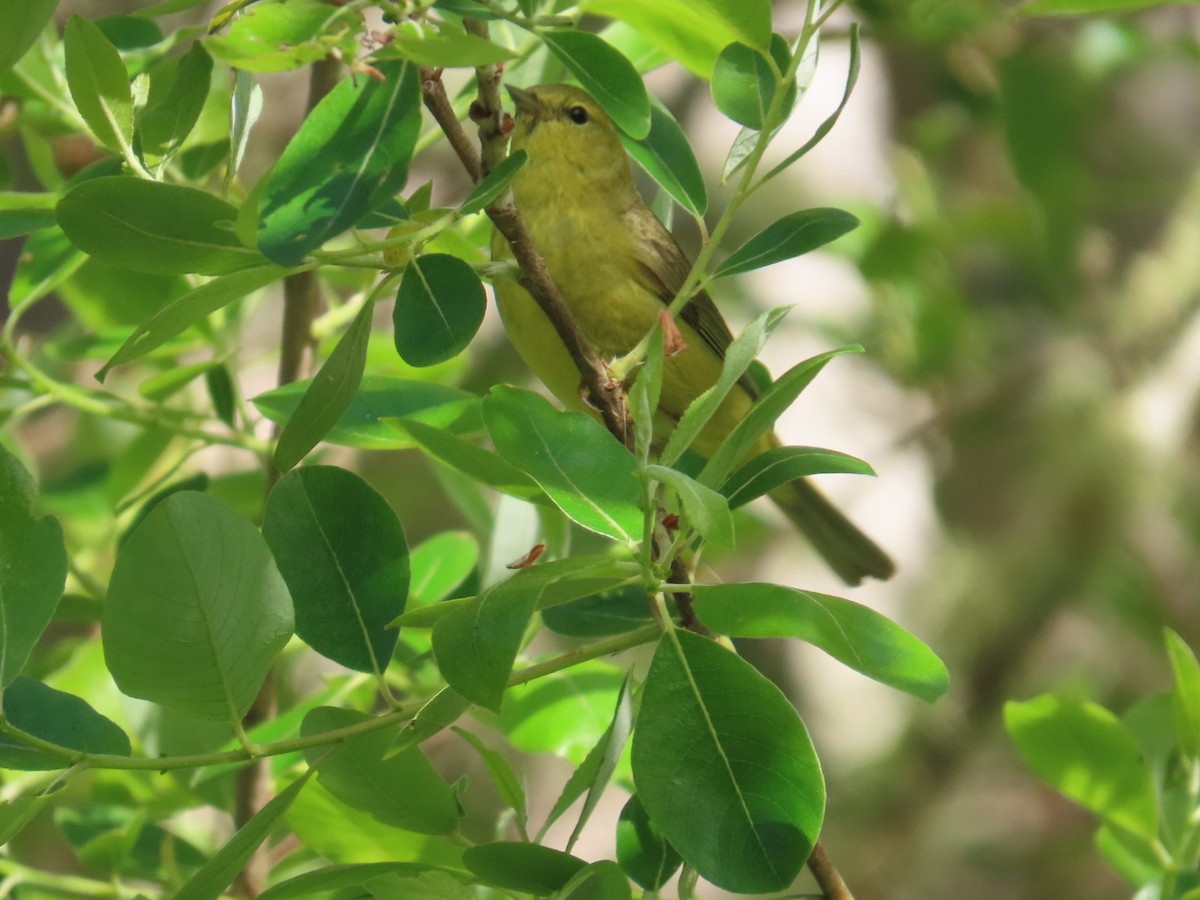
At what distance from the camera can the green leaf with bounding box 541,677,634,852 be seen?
3.40 ft

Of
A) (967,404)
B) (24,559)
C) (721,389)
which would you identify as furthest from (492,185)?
(967,404)

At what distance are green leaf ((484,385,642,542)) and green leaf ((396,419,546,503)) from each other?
2cm

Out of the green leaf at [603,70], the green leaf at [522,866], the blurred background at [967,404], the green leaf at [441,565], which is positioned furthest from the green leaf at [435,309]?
the blurred background at [967,404]

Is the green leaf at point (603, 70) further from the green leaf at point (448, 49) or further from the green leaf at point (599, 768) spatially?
the green leaf at point (599, 768)

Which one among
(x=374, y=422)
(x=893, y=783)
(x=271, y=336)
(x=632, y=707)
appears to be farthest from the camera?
(x=271, y=336)

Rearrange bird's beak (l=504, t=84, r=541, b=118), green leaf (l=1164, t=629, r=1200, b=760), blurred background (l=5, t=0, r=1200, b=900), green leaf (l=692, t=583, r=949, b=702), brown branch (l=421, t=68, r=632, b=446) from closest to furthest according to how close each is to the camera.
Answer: green leaf (l=692, t=583, r=949, b=702) < brown branch (l=421, t=68, r=632, b=446) < green leaf (l=1164, t=629, r=1200, b=760) < bird's beak (l=504, t=84, r=541, b=118) < blurred background (l=5, t=0, r=1200, b=900)

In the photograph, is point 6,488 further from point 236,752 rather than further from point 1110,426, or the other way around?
point 1110,426

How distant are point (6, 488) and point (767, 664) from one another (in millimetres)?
3598

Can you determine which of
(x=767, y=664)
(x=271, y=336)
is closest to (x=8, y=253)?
(x=271, y=336)

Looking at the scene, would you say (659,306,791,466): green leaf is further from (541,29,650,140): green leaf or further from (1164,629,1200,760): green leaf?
(1164,629,1200,760): green leaf

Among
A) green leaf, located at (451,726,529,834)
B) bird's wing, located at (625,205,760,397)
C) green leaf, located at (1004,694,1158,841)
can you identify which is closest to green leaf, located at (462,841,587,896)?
green leaf, located at (451,726,529,834)

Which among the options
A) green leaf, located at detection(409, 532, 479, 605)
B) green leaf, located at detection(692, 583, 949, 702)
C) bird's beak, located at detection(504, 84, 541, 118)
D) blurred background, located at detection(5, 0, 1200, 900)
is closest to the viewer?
green leaf, located at detection(692, 583, 949, 702)

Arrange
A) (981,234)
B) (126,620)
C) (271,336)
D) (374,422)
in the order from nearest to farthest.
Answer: (126,620), (374,422), (981,234), (271,336)

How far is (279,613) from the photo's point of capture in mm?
1021
